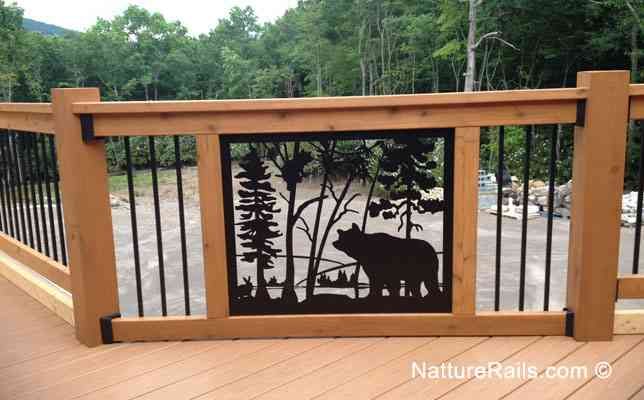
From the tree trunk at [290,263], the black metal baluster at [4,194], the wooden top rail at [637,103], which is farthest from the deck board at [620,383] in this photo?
the black metal baluster at [4,194]

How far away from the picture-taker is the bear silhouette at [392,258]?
229 cm

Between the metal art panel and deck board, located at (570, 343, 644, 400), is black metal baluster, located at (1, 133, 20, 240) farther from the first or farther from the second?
deck board, located at (570, 343, 644, 400)

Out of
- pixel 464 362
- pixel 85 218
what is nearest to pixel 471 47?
pixel 464 362

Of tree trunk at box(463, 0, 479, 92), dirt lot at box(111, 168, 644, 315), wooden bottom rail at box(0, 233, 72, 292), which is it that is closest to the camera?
wooden bottom rail at box(0, 233, 72, 292)

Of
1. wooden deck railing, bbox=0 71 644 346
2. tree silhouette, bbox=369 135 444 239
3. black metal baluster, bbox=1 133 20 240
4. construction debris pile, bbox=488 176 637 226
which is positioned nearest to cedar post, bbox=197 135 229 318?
wooden deck railing, bbox=0 71 644 346

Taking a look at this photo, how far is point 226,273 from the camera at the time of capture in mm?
2332

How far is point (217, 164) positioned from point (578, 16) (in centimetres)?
1673

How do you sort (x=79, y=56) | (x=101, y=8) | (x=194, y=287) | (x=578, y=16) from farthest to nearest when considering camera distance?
(x=101, y=8), (x=79, y=56), (x=578, y=16), (x=194, y=287)

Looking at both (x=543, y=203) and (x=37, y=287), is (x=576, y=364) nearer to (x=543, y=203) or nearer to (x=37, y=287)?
(x=37, y=287)

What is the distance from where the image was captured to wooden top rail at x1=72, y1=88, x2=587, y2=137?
2100mm

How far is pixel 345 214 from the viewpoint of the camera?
91.3 inches

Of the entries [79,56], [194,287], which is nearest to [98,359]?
[194,287]

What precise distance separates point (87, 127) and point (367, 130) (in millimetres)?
1147

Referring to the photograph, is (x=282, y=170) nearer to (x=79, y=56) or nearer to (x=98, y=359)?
(x=98, y=359)
